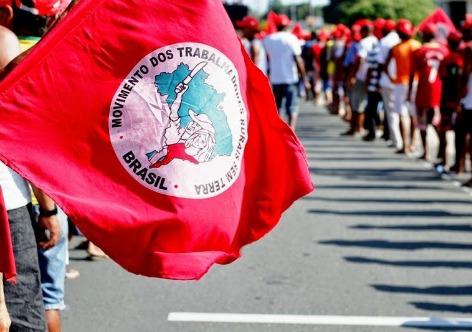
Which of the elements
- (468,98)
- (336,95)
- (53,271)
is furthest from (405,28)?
(53,271)

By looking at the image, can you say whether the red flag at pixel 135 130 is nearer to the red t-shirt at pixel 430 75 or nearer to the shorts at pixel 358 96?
the red t-shirt at pixel 430 75

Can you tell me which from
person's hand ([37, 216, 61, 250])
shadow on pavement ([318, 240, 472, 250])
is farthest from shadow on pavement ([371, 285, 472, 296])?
person's hand ([37, 216, 61, 250])

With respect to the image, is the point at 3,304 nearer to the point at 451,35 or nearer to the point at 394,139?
the point at 451,35

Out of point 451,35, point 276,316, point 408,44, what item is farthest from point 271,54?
point 276,316

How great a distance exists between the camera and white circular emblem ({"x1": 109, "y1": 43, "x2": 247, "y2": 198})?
13.9 ft

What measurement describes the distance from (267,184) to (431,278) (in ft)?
13.4

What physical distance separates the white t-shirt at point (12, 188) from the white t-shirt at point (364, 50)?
13.1 metres

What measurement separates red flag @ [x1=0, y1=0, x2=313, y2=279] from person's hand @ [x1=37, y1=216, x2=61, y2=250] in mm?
877

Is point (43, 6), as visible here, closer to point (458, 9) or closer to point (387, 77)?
point (387, 77)

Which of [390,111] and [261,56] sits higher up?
[261,56]

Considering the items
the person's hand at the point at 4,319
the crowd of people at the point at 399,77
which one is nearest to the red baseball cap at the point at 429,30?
the crowd of people at the point at 399,77

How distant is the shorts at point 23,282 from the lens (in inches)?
184

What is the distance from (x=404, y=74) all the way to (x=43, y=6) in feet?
37.0

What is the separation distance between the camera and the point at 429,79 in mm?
14242
